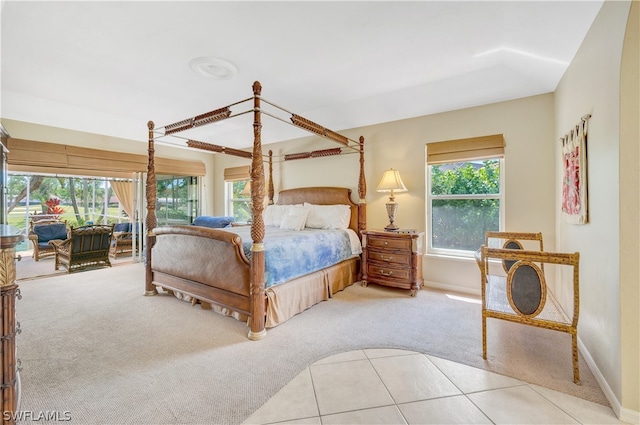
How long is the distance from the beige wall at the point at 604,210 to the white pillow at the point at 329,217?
2.67 metres

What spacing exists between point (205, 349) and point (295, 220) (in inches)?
92.2

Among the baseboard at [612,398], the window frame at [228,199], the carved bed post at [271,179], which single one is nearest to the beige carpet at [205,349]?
the baseboard at [612,398]

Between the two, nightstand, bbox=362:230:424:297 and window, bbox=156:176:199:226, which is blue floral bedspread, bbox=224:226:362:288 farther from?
window, bbox=156:176:199:226

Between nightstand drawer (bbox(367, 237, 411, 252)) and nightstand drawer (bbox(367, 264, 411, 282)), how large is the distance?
0.28 meters

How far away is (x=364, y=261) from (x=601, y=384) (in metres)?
2.48

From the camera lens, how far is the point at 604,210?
1.80 metres

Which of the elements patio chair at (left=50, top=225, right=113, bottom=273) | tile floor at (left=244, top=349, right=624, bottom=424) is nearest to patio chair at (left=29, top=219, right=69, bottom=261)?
patio chair at (left=50, top=225, right=113, bottom=273)

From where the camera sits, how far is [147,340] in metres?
2.39

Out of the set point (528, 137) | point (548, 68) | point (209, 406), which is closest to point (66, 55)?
point (209, 406)

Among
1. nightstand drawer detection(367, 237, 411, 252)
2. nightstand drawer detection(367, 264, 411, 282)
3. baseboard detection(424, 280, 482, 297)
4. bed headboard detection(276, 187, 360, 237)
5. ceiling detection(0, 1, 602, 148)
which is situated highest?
ceiling detection(0, 1, 602, 148)

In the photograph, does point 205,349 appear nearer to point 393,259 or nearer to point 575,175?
point 393,259

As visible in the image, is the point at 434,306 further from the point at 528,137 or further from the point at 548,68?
the point at 548,68

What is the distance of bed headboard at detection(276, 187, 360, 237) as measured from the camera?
14.5ft

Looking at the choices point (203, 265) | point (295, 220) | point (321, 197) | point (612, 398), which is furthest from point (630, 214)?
point (321, 197)
